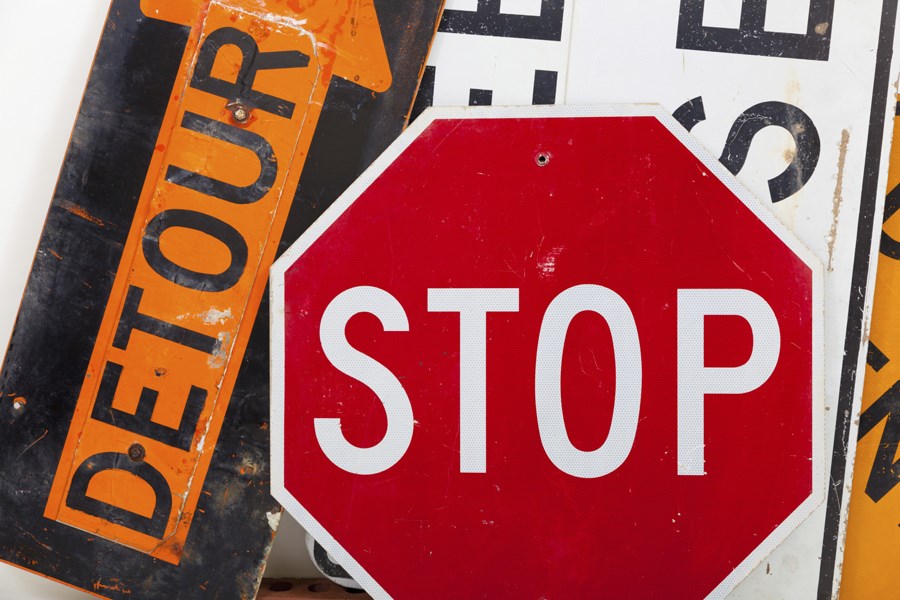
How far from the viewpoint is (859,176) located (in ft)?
3.19

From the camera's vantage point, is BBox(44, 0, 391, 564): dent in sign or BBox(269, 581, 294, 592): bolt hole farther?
BBox(269, 581, 294, 592): bolt hole

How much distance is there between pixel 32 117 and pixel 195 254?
39 centimetres

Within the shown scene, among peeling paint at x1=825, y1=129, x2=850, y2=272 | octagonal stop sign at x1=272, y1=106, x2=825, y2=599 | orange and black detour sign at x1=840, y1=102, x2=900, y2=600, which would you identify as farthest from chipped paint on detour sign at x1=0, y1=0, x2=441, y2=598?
orange and black detour sign at x1=840, y1=102, x2=900, y2=600

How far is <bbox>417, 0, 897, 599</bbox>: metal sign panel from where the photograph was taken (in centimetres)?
97

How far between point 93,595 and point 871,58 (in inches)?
56.7

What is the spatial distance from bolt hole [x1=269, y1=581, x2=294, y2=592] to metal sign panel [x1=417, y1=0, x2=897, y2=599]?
843mm

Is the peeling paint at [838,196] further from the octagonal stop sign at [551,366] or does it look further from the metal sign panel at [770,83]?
the octagonal stop sign at [551,366]

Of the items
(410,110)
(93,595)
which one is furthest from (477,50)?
(93,595)

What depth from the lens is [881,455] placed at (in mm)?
1029

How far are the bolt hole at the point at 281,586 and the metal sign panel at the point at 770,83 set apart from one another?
2.77ft

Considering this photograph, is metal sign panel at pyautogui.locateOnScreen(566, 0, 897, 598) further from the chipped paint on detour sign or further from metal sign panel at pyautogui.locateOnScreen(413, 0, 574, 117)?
the chipped paint on detour sign

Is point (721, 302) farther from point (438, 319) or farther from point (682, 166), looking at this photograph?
point (438, 319)

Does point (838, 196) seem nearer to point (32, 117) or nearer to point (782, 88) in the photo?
point (782, 88)

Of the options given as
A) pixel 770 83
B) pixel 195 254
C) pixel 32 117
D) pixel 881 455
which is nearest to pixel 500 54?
pixel 770 83
